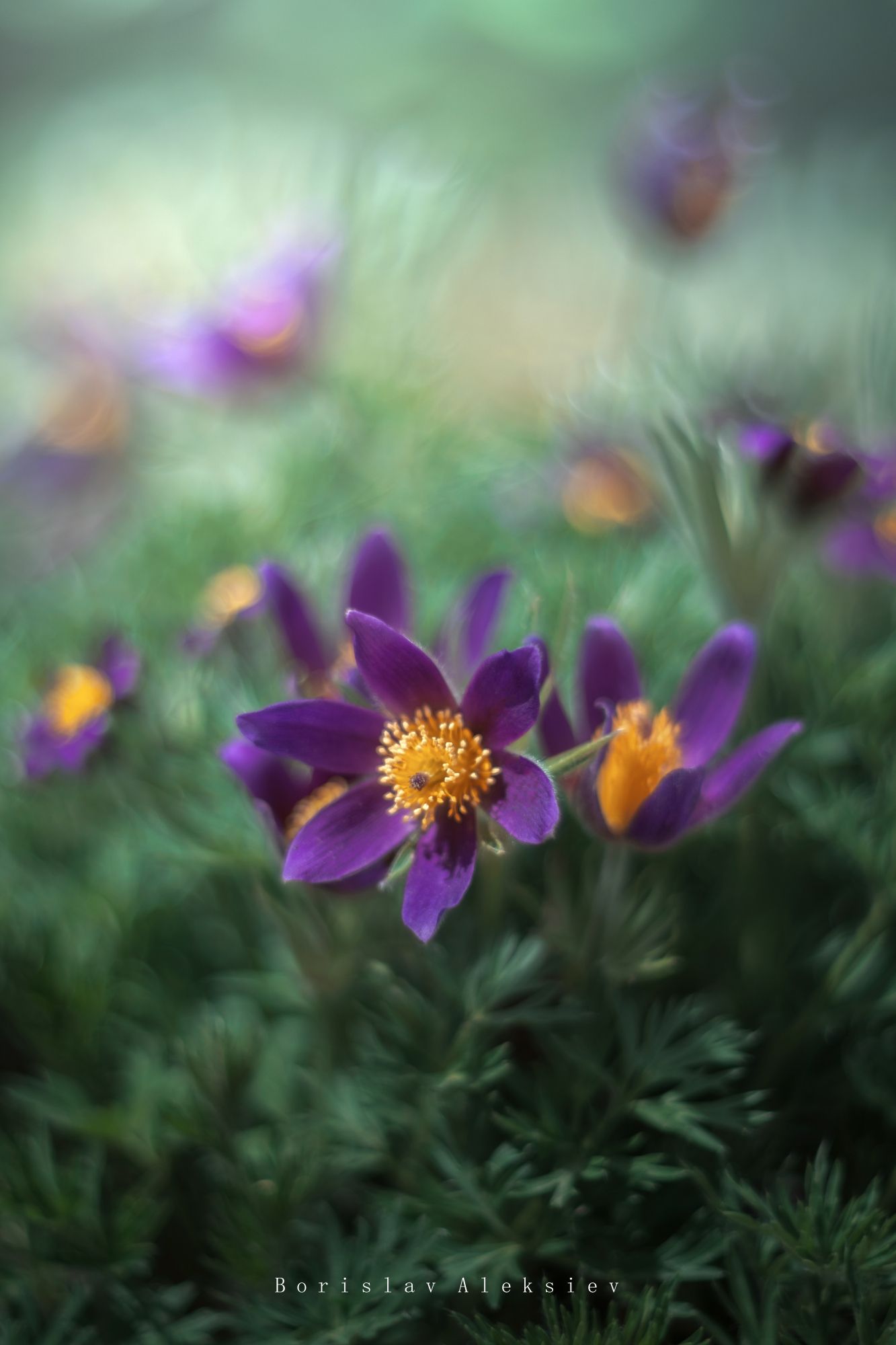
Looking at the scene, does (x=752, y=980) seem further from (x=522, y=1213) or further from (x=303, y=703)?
(x=303, y=703)

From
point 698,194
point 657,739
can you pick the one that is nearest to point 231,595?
point 657,739

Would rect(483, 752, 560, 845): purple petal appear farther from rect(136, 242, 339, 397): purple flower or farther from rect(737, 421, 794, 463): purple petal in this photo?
rect(136, 242, 339, 397): purple flower

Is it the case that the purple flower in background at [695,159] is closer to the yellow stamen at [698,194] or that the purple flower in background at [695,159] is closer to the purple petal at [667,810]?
the yellow stamen at [698,194]

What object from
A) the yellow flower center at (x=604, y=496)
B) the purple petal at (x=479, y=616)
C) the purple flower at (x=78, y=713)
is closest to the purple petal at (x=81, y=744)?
the purple flower at (x=78, y=713)

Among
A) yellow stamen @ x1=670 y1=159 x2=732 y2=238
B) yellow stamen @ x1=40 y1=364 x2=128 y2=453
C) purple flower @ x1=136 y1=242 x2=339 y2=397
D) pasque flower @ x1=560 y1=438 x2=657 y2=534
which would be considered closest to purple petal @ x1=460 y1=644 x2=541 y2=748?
pasque flower @ x1=560 y1=438 x2=657 y2=534

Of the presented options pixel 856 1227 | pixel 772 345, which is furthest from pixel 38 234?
pixel 856 1227

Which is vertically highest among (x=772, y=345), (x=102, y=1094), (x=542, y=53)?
(x=542, y=53)

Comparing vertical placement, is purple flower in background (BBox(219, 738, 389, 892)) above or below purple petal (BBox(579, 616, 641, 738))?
below
